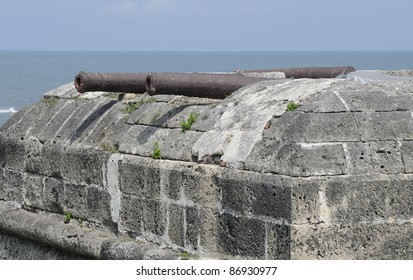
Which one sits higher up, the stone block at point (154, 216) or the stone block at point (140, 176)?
the stone block at point (140, 176)

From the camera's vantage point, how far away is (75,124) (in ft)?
28.5

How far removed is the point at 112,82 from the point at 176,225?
1475 mm

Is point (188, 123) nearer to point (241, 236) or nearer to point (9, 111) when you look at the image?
point (241, 236)

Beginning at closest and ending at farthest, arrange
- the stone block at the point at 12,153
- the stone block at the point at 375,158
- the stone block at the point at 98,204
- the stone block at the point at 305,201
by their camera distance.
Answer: the stone block at the point at 305,201 → the stone block at the point at 375,158 → the stone block at the point at 98,204 → the stone block at the point at 12,153

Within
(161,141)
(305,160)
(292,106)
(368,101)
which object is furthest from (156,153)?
(368,101)

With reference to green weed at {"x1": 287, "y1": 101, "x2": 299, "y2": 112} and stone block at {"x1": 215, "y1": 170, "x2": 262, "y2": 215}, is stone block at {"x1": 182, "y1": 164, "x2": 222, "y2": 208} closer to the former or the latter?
stone block at {"x1": 215, "y1": 170, "x2": 262, "y2": 215}

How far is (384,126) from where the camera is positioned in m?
6.50

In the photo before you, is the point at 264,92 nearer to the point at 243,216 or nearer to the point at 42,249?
the point at 243,216

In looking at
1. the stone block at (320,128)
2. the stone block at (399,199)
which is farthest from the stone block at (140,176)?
the stone block at (399,199)

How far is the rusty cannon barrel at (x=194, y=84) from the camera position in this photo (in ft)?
24.5

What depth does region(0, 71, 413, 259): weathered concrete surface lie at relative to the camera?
629 centimetres

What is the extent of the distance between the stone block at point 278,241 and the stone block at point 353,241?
4 centimetres

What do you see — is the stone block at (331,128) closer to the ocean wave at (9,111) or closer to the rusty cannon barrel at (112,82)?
the rusty cannon barrel at (112,82)

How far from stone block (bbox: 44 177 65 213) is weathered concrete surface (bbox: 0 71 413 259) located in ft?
0.49
